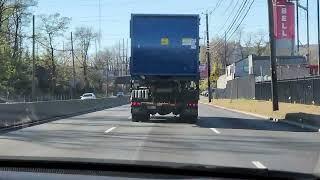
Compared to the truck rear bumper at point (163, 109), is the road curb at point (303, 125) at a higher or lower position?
lower

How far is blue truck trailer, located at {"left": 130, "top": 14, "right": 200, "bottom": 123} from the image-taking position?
27562 millimetres

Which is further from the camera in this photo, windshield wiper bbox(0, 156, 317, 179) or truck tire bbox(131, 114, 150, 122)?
truck tire bbox(131, 114, 150, 122)

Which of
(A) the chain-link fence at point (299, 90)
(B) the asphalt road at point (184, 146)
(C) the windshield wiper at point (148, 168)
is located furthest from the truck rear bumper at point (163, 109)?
(C) the windshield wiper at point (148, 168)

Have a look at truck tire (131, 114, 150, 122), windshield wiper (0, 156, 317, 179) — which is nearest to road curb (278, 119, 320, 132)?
truck tire (131, 114, 150, 122)

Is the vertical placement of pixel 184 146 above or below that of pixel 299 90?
below

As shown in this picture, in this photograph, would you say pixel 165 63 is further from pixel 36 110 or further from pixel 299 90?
pixel 299 90

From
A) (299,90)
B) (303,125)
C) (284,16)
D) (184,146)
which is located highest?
(284,16)

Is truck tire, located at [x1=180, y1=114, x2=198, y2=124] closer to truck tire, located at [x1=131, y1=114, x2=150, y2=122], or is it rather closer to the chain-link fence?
truck tire, located at [x1=131, y1=114, x2=150, y2=122]

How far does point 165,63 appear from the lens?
2798 centimetres

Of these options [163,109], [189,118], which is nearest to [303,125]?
[189,118]

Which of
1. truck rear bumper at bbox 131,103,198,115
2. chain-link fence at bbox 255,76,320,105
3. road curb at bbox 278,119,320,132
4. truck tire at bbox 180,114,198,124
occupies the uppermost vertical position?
chain-link fence at bbox 255,76,320,105

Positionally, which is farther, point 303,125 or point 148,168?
point 303,125

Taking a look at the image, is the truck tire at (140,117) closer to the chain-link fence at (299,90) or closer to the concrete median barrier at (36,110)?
the concrete median barrier at (36,110)

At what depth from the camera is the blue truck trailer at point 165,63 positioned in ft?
90.4
